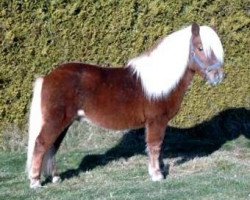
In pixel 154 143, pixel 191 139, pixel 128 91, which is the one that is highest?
pixel 128 91

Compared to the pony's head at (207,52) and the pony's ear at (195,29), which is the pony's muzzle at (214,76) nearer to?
the pony's head at (207,52)

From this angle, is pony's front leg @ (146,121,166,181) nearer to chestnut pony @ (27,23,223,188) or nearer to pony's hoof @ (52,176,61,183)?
chestnut pony @ (27,23,223,188)

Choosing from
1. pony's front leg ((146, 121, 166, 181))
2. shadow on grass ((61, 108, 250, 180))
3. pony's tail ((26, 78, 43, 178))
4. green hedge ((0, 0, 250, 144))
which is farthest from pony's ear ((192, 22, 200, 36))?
green hedge ((0, 0, 250, 144))

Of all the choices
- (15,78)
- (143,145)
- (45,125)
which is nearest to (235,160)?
(143,145)

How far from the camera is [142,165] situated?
8492 mm

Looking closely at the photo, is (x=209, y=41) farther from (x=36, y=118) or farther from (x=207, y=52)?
(x=36, y=118)

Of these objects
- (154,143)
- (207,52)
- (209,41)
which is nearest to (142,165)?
(154,143)

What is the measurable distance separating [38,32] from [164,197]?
4.32 metres

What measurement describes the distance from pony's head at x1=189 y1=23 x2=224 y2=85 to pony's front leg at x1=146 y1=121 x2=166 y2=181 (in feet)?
2.86

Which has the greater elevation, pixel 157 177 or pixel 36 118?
pixel 36 118

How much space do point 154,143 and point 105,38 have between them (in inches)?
126

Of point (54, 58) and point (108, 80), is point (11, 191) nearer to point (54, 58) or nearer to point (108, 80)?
point (108, 80)

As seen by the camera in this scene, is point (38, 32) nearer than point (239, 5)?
Yes

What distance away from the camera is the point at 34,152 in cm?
713
